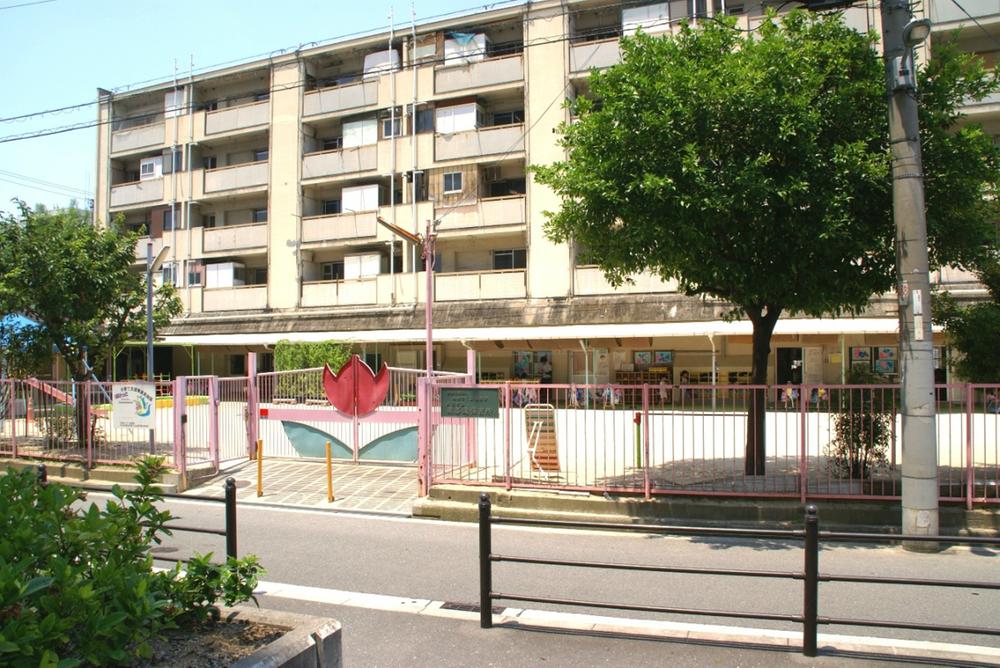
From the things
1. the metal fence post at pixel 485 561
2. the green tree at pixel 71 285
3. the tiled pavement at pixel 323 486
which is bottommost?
the tiled pavement at pixel 323 486

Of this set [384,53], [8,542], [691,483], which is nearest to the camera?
[8,542]

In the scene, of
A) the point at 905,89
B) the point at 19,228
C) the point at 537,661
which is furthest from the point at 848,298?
the point at 19,228

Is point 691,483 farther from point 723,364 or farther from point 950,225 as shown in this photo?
point 723,364

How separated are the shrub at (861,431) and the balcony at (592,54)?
2161 cm

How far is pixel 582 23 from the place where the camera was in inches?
1184

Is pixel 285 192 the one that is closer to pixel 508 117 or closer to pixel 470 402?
pixel 508 117

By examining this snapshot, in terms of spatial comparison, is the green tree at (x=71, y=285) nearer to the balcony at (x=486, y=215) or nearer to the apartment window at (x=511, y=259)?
the balcony at (x=486, y=215)

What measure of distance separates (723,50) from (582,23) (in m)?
21.6

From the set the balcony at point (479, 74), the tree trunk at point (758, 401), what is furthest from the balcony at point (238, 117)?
the tree trunk at point (758, 401)

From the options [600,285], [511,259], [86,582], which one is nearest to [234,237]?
[511,259]

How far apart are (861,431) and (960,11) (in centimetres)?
2198

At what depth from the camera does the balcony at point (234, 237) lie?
3509 centimetres

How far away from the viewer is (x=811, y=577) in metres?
4.87

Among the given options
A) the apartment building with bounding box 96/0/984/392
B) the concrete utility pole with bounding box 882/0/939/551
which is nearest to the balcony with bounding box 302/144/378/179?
the apartment building with bounding box 96/0/984/392
